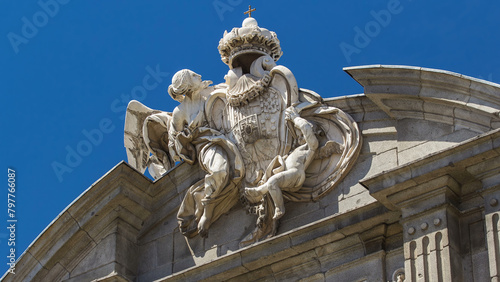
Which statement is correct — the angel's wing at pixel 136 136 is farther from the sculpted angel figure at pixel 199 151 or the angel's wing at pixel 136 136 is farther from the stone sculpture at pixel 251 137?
the sculpted angel figure at pixel 199 151

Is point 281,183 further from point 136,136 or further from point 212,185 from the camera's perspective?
point 136,136

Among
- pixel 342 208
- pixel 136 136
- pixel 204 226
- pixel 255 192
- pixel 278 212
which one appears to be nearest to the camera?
pixel 342 208

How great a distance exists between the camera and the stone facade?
1505 cm

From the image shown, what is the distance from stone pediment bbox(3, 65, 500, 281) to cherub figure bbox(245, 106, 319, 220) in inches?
9.9

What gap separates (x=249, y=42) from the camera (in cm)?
1767

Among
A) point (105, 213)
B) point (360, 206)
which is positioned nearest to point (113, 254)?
point (105, 213)

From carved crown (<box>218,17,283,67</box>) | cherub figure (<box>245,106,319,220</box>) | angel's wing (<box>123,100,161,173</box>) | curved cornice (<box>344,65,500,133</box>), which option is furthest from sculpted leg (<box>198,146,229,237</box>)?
curved cornice (<box>344,65,500,133</box>)

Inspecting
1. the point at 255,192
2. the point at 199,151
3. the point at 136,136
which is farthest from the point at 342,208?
the point at 136,136

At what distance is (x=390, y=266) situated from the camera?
1556cm

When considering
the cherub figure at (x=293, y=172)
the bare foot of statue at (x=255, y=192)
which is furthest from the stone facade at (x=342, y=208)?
the bare foot of statue at (x=255, y=192)

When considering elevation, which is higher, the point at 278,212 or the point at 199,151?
the point at 199,151

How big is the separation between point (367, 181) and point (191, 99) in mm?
3290

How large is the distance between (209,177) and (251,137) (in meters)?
0.72

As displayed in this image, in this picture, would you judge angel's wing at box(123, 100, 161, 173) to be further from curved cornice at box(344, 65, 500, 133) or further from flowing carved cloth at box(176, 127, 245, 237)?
curved cornice at box(344, 65, 500, 133)
